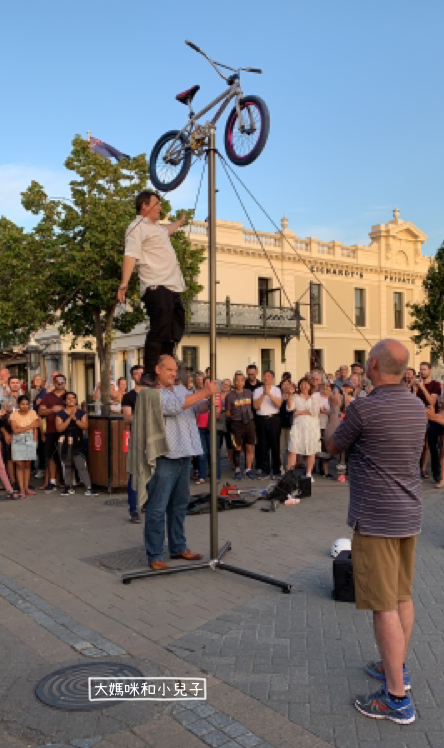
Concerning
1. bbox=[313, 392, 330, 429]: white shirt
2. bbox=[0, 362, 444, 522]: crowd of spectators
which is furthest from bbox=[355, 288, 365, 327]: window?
bbox=[313, 392, 330, 429]: white shirt

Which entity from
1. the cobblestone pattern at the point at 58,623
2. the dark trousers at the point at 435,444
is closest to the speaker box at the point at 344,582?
the cobblestone pattern at the point at 58,623

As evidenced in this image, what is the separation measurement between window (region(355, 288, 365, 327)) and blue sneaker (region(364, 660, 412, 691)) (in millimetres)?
36328

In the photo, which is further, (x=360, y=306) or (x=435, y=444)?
(x=360, y=306)

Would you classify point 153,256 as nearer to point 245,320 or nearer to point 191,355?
point 191,355

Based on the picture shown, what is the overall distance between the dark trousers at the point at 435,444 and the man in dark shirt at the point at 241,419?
3206 mm

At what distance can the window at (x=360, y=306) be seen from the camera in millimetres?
39312

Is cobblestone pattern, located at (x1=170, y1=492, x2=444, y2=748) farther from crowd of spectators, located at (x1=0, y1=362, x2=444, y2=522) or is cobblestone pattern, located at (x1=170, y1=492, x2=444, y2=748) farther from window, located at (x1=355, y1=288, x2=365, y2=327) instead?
window, located at (x1=355, y1=288, x2=365, y2=327)

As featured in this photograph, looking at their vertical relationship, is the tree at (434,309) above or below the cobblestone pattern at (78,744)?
above

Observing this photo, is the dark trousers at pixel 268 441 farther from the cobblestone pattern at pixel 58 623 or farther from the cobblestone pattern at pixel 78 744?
the cobblestone pattern at pixel 78 744

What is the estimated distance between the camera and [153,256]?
6562 millimetres

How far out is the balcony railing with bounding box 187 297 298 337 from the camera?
3153 centimetres

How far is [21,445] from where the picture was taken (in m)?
10.8

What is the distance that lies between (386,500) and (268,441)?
888 centimetres

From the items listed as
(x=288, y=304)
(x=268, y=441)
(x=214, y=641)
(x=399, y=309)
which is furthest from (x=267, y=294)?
(x=214, y=641)
